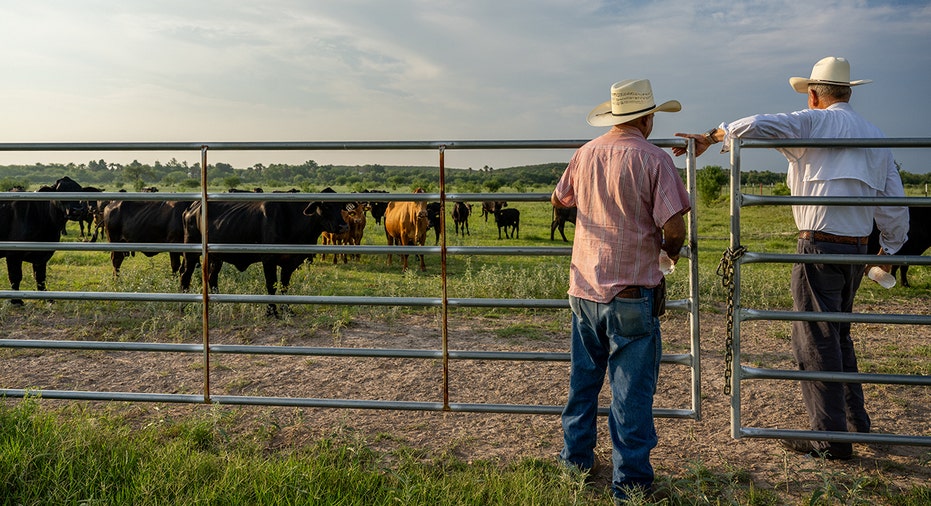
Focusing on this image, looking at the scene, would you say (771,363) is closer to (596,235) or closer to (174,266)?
(596,235)

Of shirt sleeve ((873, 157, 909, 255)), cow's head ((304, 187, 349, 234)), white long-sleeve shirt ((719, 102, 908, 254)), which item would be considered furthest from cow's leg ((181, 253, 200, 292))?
shirt sleeve ((873, 157, 909, 255))

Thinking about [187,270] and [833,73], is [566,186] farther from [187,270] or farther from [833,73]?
[187,270]

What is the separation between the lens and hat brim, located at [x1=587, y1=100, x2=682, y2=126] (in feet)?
11.0

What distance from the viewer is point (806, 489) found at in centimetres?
375

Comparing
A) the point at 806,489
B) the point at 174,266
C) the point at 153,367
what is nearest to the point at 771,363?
the point at 806,489

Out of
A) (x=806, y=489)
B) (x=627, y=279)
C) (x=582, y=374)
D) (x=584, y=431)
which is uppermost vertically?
(x=627, y=279)

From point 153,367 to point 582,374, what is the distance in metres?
4.56

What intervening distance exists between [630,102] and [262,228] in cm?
836

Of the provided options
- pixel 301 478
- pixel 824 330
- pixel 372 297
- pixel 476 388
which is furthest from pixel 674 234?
pixel 476 388

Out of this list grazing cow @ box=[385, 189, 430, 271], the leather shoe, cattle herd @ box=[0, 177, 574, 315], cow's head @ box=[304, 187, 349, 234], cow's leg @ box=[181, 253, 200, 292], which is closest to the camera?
the leather shoe

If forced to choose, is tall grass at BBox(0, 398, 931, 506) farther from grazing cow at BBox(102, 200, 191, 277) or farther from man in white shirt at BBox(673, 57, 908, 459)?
grazing cow at BBox(102, 200, 191, 277)

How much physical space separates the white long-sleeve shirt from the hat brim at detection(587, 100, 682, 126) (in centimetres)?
55

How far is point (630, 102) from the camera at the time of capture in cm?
337

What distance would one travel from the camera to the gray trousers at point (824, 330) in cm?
404
